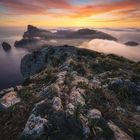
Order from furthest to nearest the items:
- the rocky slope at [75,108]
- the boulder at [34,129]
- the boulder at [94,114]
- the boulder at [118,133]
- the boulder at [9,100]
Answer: the boulder at [9,100]
the boulder at [94,114]
the rocky slope at [75,108]
the boulder at [118,133]
the boulder at [34,129]

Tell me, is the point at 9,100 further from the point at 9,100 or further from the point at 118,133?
the point at 118,133

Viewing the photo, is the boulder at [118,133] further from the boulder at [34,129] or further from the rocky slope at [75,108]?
the boulder at [34,129]

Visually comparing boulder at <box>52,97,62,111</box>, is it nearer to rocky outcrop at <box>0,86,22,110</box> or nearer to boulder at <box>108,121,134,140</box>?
boulder at <box>108,121,134,140</box>

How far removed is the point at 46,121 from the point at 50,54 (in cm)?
4454

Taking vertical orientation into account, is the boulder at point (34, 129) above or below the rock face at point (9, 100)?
above

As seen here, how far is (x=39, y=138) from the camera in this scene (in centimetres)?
2442

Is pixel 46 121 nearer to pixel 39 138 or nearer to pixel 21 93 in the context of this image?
pixel 39 138

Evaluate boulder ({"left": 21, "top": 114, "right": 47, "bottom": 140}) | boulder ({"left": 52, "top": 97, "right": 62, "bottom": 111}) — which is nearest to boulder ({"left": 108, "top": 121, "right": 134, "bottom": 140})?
boulder ({"left": 52, "top": 97, "right": 62, "bottom": 111})

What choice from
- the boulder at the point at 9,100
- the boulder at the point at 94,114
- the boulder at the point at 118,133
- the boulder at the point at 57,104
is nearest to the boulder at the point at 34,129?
the boulder at the point at 57,104

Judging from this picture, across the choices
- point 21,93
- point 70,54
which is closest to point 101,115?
point 21,93

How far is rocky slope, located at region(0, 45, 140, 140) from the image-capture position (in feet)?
83.3

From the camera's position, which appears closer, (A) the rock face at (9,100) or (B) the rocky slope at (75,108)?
(B) the rocky slope at (75,108)

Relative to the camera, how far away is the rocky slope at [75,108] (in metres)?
25.4

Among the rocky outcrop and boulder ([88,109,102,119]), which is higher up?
boulder ([88,109,102,119])
